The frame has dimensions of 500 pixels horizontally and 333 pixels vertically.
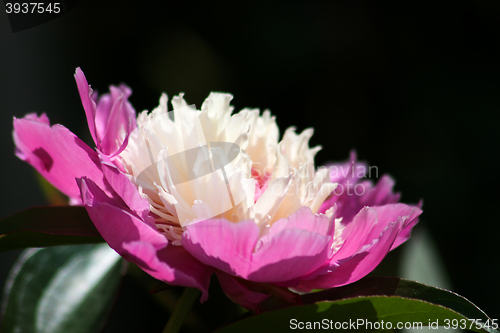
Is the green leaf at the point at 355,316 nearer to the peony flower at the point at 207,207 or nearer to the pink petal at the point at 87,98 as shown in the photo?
the peony flower at the point at 207,207

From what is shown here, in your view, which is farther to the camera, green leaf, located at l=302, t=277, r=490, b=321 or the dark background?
the dark background

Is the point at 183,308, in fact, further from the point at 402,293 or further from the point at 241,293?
the point at 402,293

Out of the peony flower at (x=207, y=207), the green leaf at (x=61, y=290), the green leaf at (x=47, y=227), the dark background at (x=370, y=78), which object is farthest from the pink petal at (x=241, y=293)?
the dark background at (x=370, y=78)

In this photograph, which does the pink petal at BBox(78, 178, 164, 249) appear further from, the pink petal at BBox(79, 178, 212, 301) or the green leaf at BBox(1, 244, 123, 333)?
the green leaf at BBox(1, 244, 123, 333)

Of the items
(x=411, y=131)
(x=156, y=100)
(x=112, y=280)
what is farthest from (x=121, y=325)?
(x=411, y=131)

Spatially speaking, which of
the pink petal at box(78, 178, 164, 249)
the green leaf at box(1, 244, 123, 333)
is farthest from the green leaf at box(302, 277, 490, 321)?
the green leaf at box(1, 244, 123, 333)

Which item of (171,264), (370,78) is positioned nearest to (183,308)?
(171,264)

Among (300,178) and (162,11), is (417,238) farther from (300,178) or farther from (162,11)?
(162,11)
